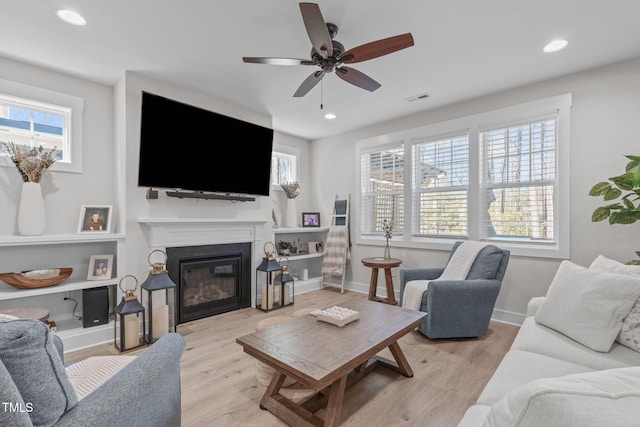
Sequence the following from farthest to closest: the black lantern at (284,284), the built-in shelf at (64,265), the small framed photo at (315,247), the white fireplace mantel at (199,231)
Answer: the small framed photo at (315,247)
the black lantern at (284,284)
the white fireplace mantel at (199,231)
the built-in shelf at (64,265)

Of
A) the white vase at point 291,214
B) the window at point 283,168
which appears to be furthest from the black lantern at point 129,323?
the window at point 283,168

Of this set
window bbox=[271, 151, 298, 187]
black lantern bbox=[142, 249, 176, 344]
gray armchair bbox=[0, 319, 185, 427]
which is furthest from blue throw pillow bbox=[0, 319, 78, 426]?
window bbox=[271, 151, 298, 187]

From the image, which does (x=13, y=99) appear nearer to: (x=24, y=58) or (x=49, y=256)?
(x=24, y=58)

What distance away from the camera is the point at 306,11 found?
164 cm

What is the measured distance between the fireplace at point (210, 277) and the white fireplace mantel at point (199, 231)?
0.27 ft

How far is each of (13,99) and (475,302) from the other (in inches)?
182

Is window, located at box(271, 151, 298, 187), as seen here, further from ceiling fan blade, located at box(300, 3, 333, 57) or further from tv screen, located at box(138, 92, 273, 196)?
ceiling fan blade, located at box(300, 3, 333, 57)

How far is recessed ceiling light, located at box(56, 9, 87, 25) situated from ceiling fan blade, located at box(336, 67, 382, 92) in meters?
1.89

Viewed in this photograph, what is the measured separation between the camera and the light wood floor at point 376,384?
1.77 metres

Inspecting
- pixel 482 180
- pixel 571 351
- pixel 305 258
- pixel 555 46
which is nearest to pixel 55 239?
Answer: pixel 305 258

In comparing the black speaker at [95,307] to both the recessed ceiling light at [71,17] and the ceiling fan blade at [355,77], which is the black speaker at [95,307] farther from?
the ceiling fan blade at [355,77]

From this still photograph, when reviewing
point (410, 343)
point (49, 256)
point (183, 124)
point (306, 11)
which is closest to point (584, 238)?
point (410, 343)

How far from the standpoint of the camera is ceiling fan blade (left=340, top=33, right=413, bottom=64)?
1865 mm

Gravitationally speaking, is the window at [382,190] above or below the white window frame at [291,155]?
below
